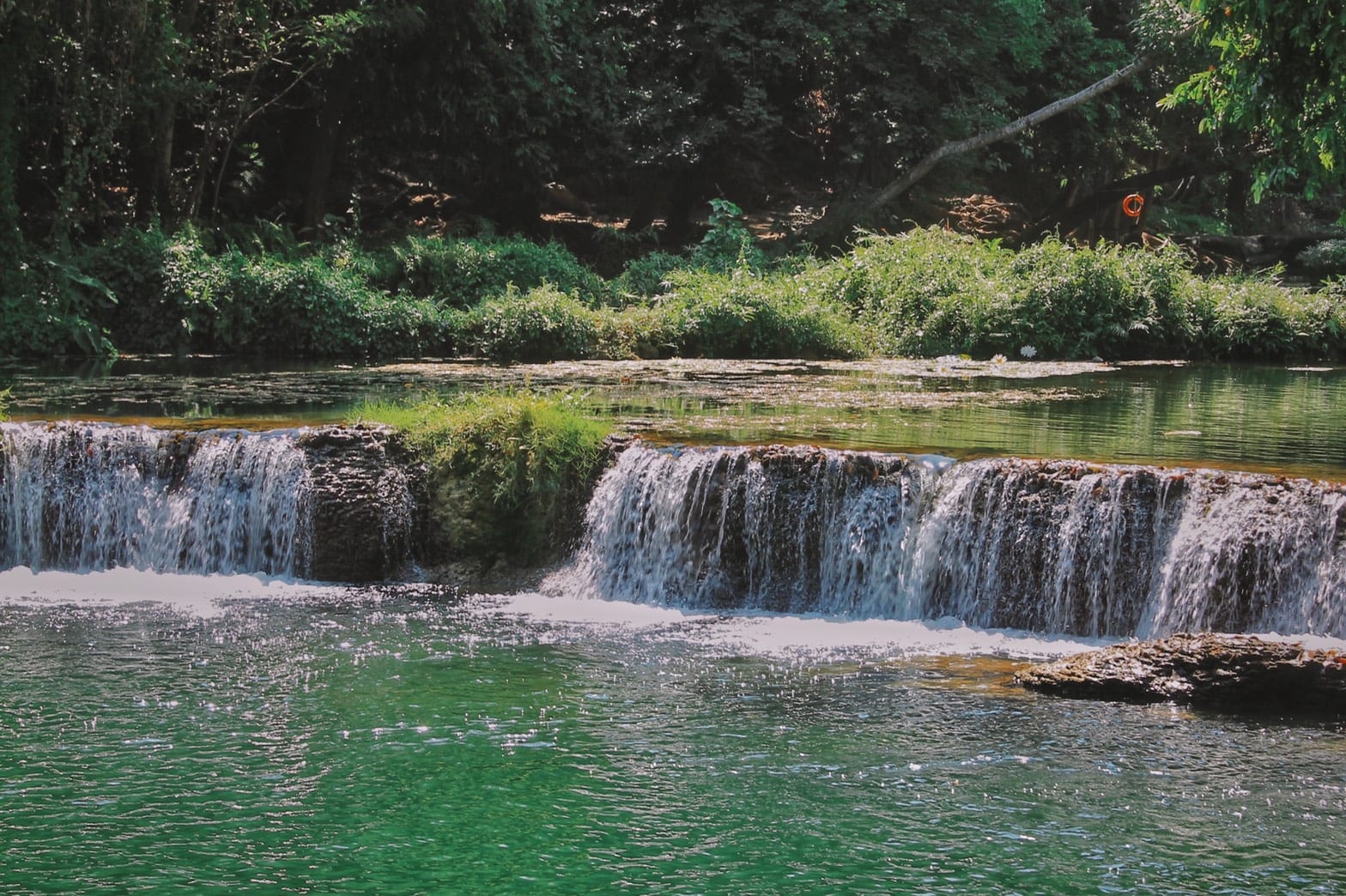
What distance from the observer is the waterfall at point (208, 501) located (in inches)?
471

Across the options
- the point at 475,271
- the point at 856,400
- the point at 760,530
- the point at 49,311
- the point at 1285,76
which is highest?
the point at 1285,76

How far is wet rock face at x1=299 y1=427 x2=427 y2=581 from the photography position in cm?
1186

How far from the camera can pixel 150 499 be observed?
488 inches

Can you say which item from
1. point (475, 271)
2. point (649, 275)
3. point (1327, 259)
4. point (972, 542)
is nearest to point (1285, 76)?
point (972, 542)

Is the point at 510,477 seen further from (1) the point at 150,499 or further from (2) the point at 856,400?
(2) the point at 856,400

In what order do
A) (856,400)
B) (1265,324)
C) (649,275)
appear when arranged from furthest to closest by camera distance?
(649,275)
(1265,324)
(856,400)

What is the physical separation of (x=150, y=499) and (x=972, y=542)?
6.70 meters

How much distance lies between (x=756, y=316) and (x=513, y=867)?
16646 millimetres

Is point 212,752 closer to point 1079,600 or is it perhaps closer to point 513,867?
point 513,867

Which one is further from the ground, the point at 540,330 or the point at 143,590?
the point at 540,330

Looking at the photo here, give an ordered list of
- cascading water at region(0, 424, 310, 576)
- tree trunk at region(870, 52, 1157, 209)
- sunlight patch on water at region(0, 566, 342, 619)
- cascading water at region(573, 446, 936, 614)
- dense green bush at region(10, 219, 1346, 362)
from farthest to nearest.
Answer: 1. tree trunk at region(870, 52, 1157, 209)
2. dense green bush at region(10, 219, 1346, 362)
3. cascading water at region(0, 424, 310, 576)
4. cascading water at region(573, 446, 936, 614)
5. sunlight patch on water at region(0, 566, 342, 619)

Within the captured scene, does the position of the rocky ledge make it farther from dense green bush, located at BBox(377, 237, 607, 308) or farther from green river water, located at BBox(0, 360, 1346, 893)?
dense green bush, located at BBox(377, 237, 607, 308)

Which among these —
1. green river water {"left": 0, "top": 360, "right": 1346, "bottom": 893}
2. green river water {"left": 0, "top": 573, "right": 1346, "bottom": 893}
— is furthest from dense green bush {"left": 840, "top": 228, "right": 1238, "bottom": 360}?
green river water {"left": 0, "top": 573, "right": 1346, "bottom": 893}

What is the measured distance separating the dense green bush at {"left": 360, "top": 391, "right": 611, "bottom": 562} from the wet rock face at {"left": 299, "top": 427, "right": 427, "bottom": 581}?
193 millimetres
